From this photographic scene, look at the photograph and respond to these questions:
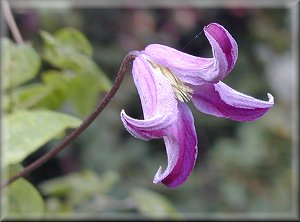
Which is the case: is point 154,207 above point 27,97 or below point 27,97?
below

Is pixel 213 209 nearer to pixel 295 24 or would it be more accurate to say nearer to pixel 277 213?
pixel 277 213

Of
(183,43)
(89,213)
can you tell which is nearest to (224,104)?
(89,213)

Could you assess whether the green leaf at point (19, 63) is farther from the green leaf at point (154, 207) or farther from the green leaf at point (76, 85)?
the green leaf at point (154, 207)

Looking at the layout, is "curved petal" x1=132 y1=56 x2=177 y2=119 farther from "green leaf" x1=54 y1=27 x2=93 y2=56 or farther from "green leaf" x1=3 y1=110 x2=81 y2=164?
"green leaf" x1=54 y1=27 x2=93 y2=56

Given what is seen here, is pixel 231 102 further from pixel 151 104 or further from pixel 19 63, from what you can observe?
pixel 19 63

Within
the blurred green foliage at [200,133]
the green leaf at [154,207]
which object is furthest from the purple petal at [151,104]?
the blurred green foliage at [200,133]

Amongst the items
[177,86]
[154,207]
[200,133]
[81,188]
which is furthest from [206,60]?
[200,133]

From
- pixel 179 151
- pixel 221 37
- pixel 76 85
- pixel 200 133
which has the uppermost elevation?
pixel 221 37

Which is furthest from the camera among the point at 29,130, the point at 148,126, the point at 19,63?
the point at 19,63
